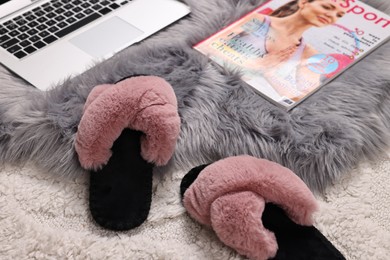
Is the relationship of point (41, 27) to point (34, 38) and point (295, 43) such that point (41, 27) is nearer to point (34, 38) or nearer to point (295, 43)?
point (34, 38)

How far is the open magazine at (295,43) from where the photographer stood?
0.85 meters

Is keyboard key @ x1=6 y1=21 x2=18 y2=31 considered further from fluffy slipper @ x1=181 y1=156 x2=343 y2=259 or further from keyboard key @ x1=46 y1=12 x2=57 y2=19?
fluffy slipper @ x1=181 y1=156 x2=343 y2=259

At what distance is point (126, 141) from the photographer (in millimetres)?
747

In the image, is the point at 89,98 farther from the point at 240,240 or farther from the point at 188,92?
the point at 240,240

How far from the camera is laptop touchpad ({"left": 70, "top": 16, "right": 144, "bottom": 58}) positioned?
35.3 inches

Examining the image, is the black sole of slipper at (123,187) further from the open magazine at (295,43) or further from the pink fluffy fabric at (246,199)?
the open magazine at (295,43)

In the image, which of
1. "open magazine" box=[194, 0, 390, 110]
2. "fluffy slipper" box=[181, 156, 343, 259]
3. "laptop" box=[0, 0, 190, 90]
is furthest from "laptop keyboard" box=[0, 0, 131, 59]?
"fluffy slipper" box=[181, 156, 343, 259]

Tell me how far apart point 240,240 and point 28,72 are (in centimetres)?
45

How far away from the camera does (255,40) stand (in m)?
0.92

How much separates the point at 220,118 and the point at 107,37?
0.27 metres

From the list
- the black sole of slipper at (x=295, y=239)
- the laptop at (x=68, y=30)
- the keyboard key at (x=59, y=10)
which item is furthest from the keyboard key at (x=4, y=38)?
the black sole of slipper at (x=295, y=239)

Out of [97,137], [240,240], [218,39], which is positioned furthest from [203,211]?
[218,39]

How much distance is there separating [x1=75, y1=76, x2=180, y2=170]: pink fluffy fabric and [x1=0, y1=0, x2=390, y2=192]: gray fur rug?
0.10ft

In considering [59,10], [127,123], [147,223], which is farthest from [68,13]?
[147,223]
